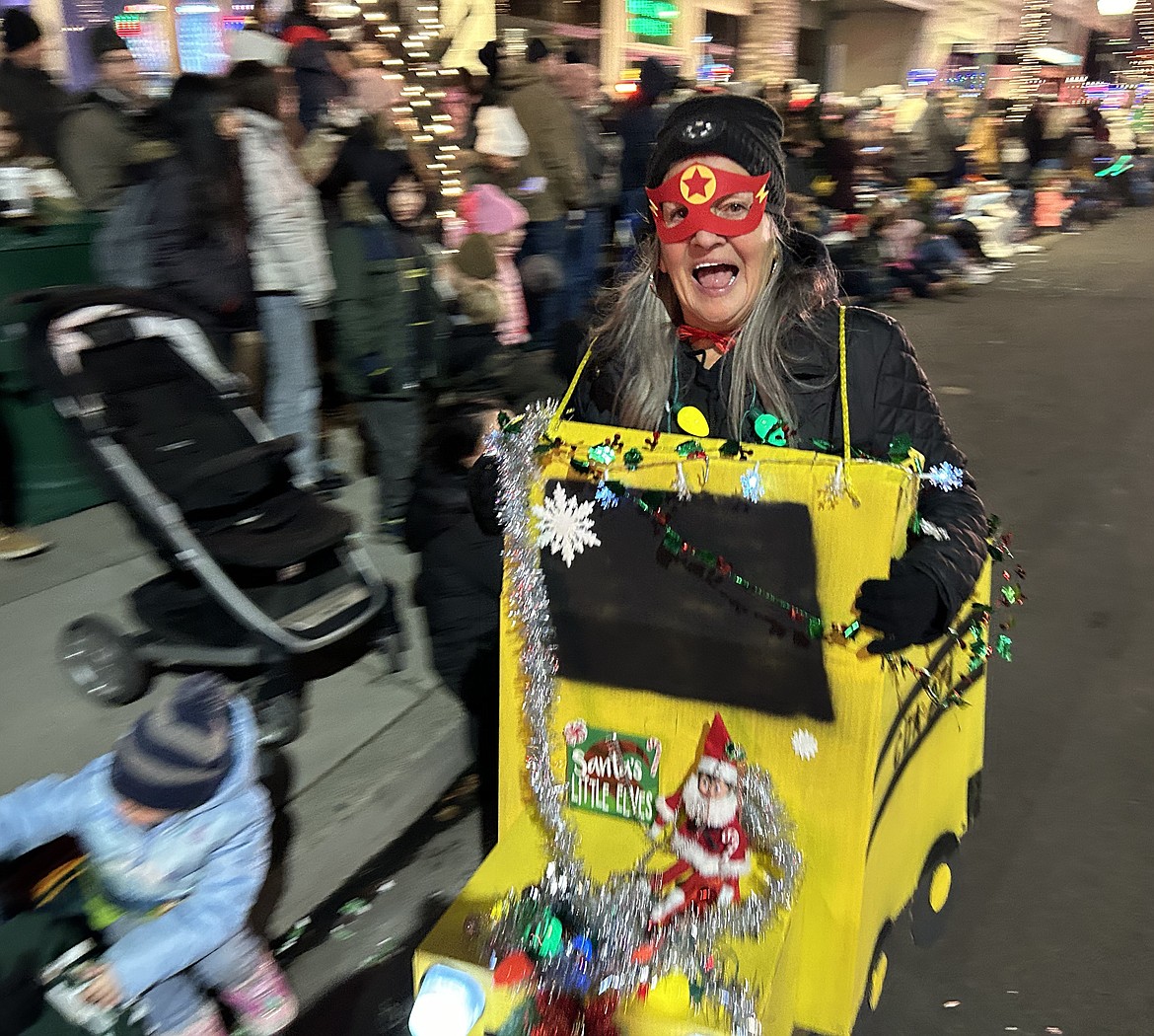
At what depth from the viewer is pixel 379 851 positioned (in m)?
3.04

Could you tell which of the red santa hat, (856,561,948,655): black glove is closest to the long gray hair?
(856,561,948,655): black glove

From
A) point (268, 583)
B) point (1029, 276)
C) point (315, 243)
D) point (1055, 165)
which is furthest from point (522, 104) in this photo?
point (1055, 165)

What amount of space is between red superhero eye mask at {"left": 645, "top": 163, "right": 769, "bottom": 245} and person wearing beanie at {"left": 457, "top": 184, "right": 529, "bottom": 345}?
14.9 ft

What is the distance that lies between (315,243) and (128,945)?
3.40m

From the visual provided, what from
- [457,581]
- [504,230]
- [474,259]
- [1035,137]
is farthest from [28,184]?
[1035,137]

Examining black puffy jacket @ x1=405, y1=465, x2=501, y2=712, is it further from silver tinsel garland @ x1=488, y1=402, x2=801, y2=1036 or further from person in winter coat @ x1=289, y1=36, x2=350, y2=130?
person in winter coat @ x1=289, y1=36, x2=350, y2=130

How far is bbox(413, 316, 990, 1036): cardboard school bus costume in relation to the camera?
175 centimetres

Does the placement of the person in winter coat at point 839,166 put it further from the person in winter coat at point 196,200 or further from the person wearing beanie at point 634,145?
the person in winter coat at point 196,200

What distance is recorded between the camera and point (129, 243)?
429 centimetres

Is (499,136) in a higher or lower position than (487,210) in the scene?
higher

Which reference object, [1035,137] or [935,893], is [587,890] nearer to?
[935,893]

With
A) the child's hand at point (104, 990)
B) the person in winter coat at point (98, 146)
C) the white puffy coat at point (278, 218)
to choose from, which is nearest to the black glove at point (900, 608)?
the child's hand at point (104, 990)

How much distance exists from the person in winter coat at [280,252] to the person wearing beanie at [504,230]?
6.19 ft

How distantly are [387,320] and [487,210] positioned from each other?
2236 mm
